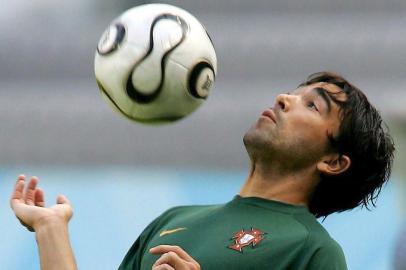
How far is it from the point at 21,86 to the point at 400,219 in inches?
109

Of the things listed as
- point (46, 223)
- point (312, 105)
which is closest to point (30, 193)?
point (46, 223)

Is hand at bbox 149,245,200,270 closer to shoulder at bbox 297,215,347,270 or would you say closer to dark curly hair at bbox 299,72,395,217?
shoulder at bbox 297,215,347,270

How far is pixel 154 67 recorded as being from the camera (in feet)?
9.68

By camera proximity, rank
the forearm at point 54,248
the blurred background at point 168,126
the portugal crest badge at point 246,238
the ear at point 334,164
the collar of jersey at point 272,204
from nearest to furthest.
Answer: the forearm at point 54,248
the portugal crest badge at point 246,238
the collar of jersey at point 272,204
the ear at point 334,164
the blurred background at point 168,126

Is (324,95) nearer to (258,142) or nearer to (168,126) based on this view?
(258,142)

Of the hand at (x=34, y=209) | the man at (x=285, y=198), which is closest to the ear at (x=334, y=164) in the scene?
the man at (x=285, y=198)

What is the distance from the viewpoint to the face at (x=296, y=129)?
9.66 feet

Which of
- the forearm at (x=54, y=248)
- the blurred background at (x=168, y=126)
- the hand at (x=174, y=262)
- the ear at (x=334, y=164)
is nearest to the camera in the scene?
the hand at (x=174, y=262)

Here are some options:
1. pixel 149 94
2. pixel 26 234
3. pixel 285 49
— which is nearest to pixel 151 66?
pixel 149 94

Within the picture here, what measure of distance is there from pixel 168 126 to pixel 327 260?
3.16 m

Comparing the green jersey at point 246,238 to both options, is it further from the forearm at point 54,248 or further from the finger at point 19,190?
the finger at point 19,190

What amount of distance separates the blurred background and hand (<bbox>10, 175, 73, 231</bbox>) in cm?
218

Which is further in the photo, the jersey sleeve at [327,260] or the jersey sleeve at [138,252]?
the jersey sleeve at [138,252]

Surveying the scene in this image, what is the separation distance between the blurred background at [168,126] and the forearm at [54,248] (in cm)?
229
